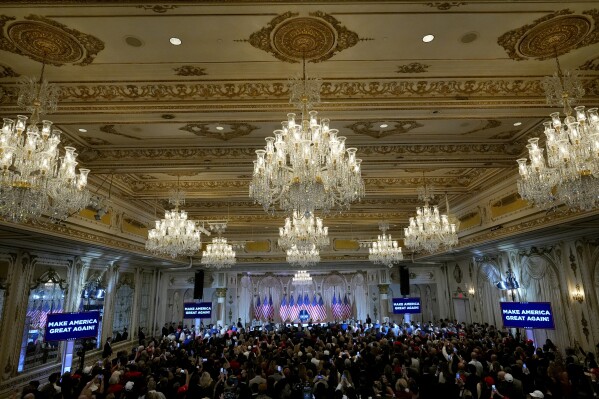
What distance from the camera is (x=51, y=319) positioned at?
8.45 meters

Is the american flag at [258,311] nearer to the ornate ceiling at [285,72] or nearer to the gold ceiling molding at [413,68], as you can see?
the ornate ceiling at [285,72]

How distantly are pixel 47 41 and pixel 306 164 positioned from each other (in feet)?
11.6

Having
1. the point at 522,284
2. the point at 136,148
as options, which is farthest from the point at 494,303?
the point at 136,148

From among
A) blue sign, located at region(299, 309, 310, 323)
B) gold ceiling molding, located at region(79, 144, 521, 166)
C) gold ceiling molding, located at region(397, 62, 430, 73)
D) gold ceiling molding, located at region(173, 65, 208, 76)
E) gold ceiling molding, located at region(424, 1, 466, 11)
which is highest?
gold ceiling molding, located at region(397, 62, 430, 73)

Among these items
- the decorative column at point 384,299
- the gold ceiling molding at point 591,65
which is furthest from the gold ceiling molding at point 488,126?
the decorative column at point 384,299

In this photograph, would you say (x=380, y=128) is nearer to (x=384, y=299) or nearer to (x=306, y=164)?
(x=306, y=164)

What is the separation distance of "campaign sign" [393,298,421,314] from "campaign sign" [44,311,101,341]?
12.3 meters

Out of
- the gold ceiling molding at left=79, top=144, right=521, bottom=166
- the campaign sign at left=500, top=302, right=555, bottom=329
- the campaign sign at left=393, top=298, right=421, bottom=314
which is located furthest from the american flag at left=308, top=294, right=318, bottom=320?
the gold ceiling molding at left=79, top=144, right=521, bottom=166

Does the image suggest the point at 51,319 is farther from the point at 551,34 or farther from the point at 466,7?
the point at 551,34

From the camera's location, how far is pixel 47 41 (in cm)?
435

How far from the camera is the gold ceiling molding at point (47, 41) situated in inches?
159

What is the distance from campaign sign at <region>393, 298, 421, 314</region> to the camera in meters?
16.4

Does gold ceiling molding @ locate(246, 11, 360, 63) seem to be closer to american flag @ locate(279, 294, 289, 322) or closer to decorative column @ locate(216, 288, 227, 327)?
decorative column @ locate(216, 288, 227, 327)

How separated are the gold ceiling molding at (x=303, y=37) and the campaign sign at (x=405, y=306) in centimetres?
1422
